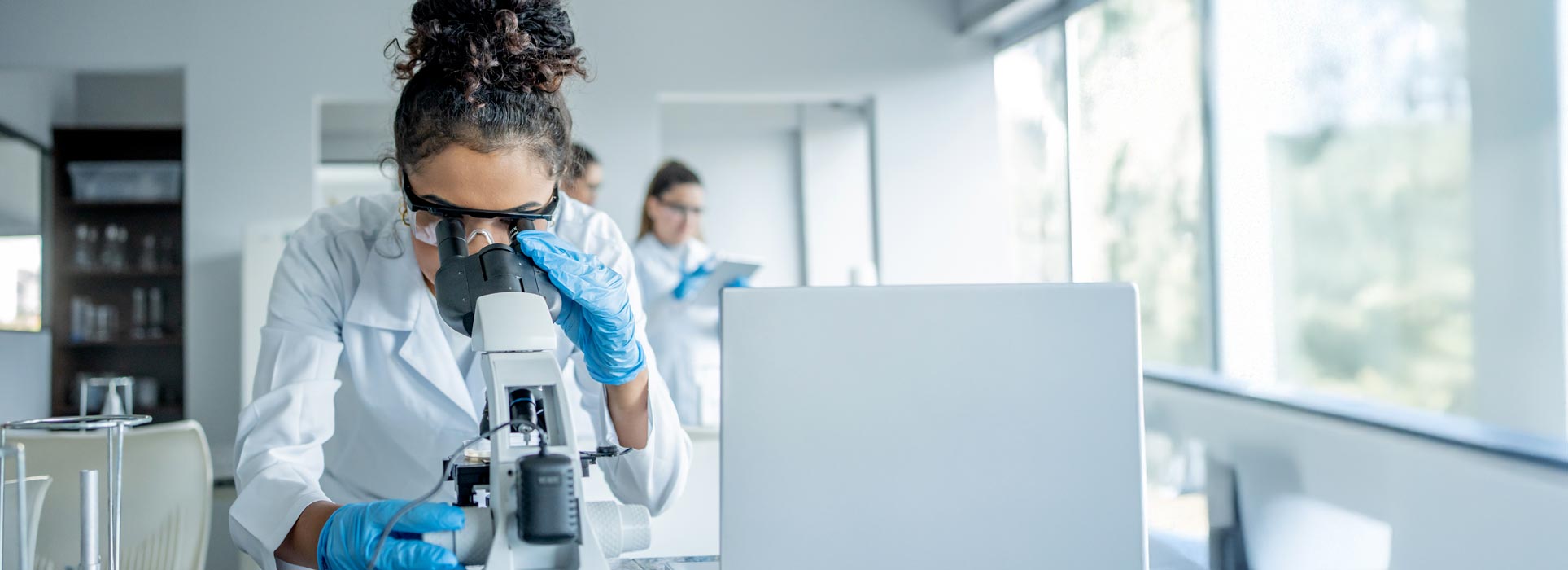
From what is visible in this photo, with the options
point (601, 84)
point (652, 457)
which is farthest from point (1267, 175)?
point (652, 457)

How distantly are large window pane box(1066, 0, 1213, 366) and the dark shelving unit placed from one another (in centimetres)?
463

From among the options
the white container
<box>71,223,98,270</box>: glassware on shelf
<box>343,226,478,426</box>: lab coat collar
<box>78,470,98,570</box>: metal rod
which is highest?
the white container

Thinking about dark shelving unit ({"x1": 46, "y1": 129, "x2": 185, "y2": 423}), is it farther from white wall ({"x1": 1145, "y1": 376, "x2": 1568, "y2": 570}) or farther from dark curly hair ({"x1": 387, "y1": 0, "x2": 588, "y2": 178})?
white wall ({"x1": 1145, "y1": 376, "x2": 1568, "y2": 570})

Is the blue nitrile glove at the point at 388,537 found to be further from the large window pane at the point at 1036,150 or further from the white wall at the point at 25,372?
the white wall at the point at 25,372

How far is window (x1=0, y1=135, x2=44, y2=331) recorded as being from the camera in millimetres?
4684

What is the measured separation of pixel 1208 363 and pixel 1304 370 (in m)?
1.84

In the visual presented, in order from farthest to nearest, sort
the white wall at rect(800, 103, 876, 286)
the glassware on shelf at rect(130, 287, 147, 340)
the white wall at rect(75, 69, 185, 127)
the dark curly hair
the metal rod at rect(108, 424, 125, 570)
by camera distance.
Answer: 1. the white wall at rect(800, 103, 876, 286)
2. the white wall at rect(75, 69, 185, 127)
3. the glassware on shelf at rect(130, 287, 147, 340)
4. the dark curly hair
5. the metal rod at rect(108, 424, 125, 570)

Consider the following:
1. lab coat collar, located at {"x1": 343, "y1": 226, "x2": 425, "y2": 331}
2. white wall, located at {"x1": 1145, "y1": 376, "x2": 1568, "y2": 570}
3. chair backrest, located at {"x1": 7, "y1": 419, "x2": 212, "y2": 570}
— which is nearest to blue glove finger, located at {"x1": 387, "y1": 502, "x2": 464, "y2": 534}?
lab coat collar, located at {"x1": 343, "y1": 226, "x2": 425, "y2": 331}

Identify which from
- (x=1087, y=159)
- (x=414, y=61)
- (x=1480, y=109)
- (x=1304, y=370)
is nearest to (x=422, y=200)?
(x=414, y=61)

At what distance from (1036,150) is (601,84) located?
208 cm

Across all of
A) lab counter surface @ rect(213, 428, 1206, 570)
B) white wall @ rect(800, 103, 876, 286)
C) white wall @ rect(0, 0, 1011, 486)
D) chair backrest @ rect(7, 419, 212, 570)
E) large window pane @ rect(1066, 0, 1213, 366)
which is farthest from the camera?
white wall @ rect(800, 103, 876, 286)

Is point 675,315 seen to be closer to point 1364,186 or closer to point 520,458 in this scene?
point 520,458

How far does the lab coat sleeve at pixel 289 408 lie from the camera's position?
1176 millimetres

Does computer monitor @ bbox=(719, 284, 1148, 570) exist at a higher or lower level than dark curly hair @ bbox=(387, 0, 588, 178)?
lower
